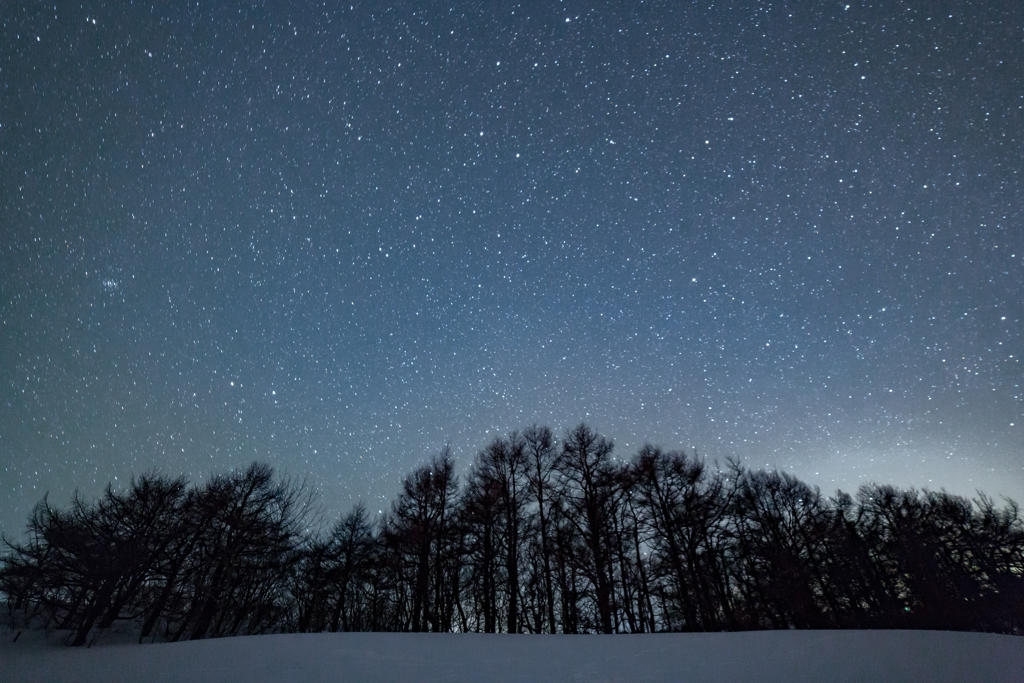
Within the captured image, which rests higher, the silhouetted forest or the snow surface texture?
the silhouetted forest

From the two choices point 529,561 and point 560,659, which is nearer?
point 560,659

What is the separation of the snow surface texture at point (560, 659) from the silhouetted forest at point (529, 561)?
29.3 feet

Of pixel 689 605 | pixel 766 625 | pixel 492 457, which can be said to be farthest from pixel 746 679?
pixel 766 625

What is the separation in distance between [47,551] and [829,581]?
4132cm

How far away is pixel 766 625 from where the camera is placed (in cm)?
2442

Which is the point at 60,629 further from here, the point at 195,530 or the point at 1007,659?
the point at 1007,659

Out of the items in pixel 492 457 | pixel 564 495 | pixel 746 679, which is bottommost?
pixel 746 679

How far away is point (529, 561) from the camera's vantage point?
85.3 ft

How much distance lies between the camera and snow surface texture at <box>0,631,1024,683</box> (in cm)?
752

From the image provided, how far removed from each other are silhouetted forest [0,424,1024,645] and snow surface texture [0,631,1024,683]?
29.3 feet

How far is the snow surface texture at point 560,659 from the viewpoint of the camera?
7.52m

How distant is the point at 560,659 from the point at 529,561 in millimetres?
18077

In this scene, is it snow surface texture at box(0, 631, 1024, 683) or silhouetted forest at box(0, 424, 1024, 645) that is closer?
snow surface texture at box(0, 631, 1024, 683)

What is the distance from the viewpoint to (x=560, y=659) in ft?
29.9
